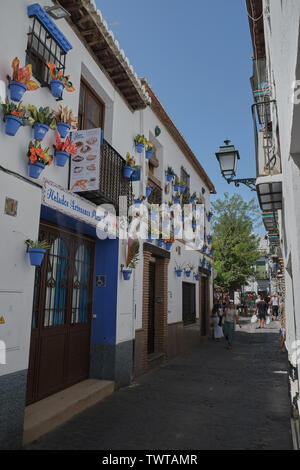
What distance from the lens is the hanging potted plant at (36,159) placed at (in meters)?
4.71

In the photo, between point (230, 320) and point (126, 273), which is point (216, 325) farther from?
point (126, 273)

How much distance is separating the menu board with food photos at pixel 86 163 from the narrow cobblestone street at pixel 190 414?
3.56 meters

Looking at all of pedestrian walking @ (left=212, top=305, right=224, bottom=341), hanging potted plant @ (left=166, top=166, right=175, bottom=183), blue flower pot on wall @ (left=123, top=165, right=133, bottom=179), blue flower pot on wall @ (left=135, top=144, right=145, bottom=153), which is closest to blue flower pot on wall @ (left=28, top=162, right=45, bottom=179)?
blue flower pot on wall @ (left=123, top=165, right=133, bottom=179)

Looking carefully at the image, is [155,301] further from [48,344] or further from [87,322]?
[48,344]

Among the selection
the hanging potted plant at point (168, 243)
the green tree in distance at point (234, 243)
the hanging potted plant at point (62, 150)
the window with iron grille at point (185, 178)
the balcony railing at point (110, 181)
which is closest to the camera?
the hanging potted plant at point (62, 150)

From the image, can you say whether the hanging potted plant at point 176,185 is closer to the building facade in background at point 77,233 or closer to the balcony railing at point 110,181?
the building facade in background at point 77,233

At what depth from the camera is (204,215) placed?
645 inches

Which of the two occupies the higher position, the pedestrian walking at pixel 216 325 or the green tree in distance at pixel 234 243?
the green tree in distance at pixel 234 243

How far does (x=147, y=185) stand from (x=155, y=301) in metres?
3.43

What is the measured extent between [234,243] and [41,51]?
73.3ft

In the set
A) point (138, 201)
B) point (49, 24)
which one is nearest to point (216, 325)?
point (138, 201)

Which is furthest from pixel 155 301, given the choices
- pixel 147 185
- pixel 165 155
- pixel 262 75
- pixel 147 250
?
pixel 262 75

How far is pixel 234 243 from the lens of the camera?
26094 mm

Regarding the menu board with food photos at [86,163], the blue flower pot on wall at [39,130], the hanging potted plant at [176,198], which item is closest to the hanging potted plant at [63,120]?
the menu board with food photos at [86,163]
